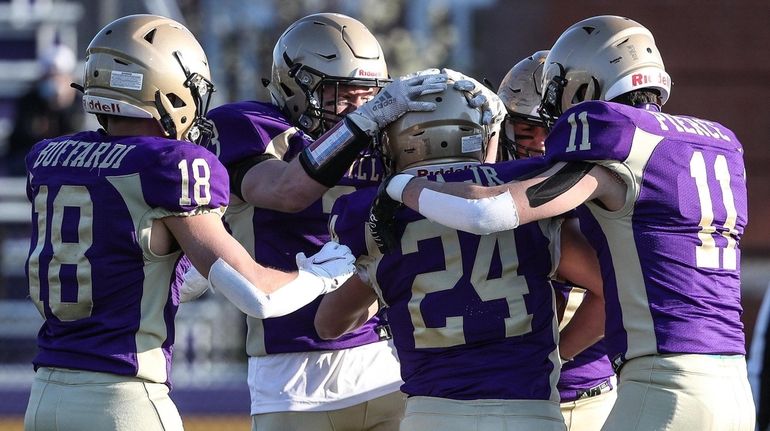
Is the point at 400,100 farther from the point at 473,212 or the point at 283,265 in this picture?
the point at 283,265

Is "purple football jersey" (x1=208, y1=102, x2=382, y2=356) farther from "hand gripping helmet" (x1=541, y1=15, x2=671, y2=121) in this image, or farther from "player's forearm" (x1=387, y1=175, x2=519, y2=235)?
"player's forearm" (x1=387, y1=175, x2=519, y2=235)

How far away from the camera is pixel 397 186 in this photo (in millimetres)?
3740

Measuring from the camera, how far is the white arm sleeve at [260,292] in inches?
146

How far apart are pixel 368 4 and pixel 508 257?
1001 centimetres

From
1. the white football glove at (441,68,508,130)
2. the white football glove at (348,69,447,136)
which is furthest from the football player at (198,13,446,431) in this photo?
the white football glove at (441,68,508,130)

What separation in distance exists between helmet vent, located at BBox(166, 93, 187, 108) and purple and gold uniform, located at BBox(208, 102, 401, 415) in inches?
23.9

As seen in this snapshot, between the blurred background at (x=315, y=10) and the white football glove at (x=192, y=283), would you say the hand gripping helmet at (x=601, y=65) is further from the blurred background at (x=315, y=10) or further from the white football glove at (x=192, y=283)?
the blurred background at (x=315, y=10)

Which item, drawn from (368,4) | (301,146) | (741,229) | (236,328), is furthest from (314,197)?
(368,4)

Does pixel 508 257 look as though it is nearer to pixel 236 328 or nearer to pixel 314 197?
pixel 314 197

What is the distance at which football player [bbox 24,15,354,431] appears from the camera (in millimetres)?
3709

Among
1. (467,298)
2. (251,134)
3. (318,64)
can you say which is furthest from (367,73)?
(467,298)

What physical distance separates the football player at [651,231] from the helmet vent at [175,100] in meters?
0.81

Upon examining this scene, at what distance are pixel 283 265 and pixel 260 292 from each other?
946 millimetres

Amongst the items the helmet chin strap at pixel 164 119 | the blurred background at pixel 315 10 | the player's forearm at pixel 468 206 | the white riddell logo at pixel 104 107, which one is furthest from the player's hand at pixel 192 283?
the blurred background at pixel 315 10
